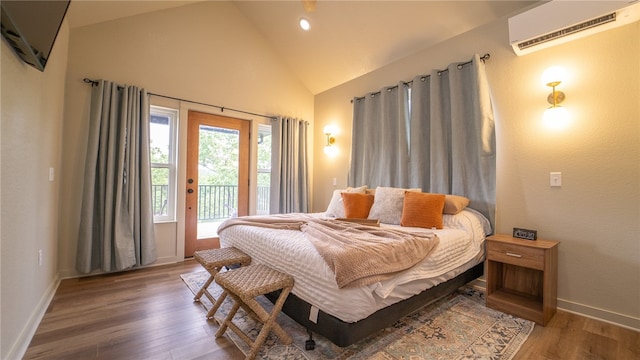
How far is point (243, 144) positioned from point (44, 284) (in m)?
2.62

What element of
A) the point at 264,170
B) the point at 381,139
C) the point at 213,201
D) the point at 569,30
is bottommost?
the point at 213,201

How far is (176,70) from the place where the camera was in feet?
11.4

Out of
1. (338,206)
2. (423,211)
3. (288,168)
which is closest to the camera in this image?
(423,211)

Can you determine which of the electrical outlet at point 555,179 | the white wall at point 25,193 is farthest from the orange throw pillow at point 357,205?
the white wall at point 25,193

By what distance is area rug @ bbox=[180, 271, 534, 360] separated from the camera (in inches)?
63.4

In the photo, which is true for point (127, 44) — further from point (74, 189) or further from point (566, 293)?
point (566, 293)

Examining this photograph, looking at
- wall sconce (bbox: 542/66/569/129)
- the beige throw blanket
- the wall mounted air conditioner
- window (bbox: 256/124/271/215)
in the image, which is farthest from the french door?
wall sconce (bbox: 542/66/569/129)

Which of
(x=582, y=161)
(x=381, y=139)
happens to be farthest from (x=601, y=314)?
(x=381, y=139)

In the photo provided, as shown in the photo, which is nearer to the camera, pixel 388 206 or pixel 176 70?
pixel 388 206

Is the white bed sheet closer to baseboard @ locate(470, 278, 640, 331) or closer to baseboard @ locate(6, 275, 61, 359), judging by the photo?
baseboard @ locate(470, 278, 640, 331)

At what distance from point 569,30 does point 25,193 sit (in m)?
3.95

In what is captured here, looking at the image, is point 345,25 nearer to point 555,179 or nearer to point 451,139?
point 451,139

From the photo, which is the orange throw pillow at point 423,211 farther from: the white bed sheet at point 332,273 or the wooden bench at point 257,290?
the wooden bench at point 257,290

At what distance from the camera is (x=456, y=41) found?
2928 mm
